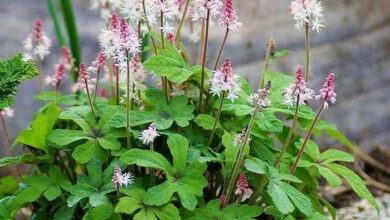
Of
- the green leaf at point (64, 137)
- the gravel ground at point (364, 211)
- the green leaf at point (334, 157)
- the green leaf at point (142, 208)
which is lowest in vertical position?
the gravel ground at point (364, 211)

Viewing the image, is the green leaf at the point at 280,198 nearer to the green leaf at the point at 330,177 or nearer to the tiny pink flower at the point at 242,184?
the tiny pink flower at the point at 242,184

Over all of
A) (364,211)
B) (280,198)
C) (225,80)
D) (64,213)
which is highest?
(225,80)

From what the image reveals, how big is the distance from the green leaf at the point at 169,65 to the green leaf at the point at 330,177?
39cm

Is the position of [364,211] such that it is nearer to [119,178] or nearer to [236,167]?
[236,167]

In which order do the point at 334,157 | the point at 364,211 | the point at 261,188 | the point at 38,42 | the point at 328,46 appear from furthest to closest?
the point at 328,46, the point at 364,211, the point at 38,42, the point at 334,157, the point at 261,188

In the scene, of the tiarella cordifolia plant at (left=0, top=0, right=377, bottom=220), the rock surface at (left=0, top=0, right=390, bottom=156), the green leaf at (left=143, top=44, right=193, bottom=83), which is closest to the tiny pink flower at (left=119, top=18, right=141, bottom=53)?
the tiarella cordifolia plant at (left=0, top=0, right=377, bottom=220)

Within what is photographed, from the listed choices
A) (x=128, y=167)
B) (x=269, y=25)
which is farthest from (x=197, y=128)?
(x=269, y=25)

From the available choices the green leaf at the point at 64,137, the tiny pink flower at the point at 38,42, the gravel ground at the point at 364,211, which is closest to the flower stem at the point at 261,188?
the green leaf at the point at 64,137

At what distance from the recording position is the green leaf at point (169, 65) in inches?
59.0

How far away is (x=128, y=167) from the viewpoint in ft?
5.18

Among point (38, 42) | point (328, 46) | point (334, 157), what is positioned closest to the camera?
point (334, 157)

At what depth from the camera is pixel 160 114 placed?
157 centimetres

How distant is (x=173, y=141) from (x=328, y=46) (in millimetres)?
2361

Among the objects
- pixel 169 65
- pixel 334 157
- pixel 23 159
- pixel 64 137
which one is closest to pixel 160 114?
pixel 169 65
